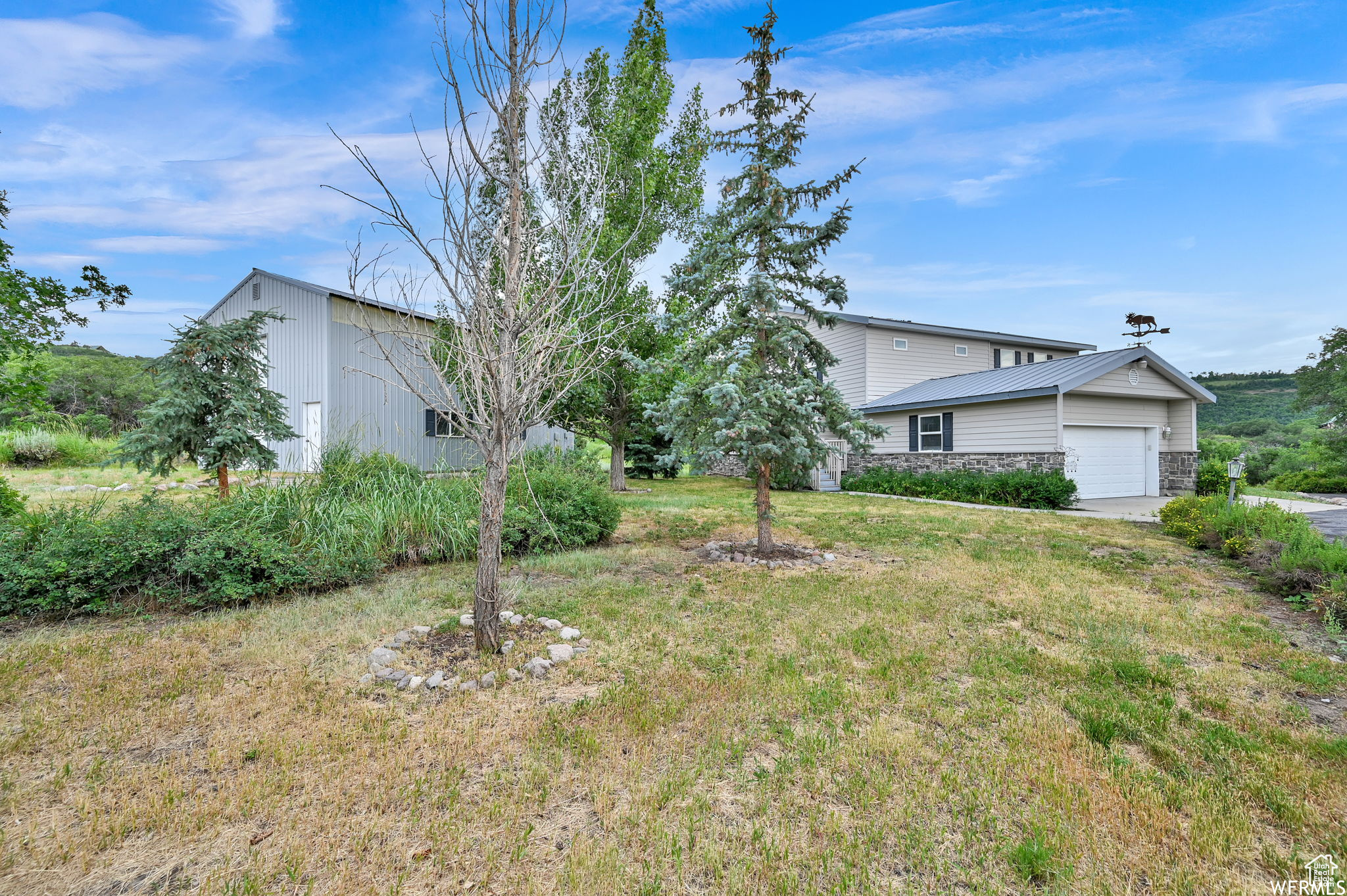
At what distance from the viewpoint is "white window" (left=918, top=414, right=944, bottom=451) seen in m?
15.3

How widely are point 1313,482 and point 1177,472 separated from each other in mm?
6374

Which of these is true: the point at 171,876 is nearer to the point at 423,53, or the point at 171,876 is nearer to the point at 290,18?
the point at 423,53

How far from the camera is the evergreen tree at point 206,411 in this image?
6695mm

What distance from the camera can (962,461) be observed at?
14.6 meters

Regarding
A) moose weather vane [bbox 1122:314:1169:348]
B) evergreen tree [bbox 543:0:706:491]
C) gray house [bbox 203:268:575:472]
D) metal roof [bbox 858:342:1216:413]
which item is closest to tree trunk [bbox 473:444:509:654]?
evergreen tree [bbox 543:0:706:491]

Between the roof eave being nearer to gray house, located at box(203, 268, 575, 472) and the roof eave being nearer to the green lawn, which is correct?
the green lawn

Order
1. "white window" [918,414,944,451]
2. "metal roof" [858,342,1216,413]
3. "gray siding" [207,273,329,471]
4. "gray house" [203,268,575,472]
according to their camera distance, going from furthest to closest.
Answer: "white window" [918,414,944,451] → "gray siding" [207,273,329,471] → "gray house" [203,268,575,472] → "metal roof" [858,342,1216,413]

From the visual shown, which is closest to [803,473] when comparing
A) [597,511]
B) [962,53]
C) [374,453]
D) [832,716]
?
[597,511]

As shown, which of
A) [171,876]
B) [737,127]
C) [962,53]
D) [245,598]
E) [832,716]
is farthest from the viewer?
[962,53]

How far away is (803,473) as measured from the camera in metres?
7.31

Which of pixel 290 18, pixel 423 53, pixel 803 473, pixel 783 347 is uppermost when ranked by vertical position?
pixel 290 18

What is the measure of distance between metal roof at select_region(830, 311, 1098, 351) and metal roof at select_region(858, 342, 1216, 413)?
2094mm

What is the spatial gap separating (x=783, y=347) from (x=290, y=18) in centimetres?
681

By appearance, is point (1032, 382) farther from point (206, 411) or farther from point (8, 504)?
point (8, 504)
